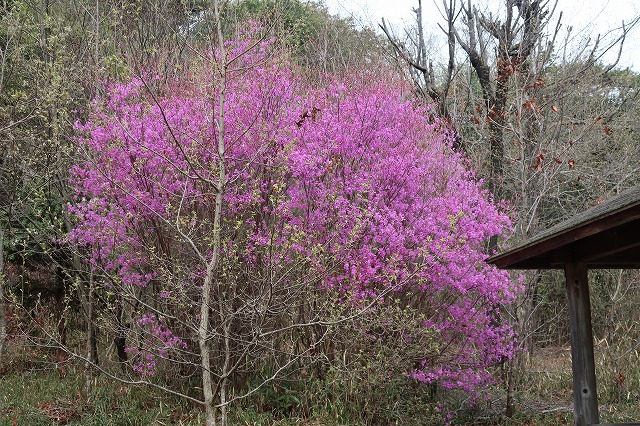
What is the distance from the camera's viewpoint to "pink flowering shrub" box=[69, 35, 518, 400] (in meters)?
7.97

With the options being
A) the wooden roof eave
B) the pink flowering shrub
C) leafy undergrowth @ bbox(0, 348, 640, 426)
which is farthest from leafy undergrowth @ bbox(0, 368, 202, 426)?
the wooden roof eave

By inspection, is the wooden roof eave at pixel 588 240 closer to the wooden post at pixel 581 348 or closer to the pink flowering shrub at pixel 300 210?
Answer: the wooden post at pixel 581 348

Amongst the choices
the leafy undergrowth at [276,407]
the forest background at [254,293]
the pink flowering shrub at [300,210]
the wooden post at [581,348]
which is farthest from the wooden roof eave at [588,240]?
the leafy undergrowth at [276,407]

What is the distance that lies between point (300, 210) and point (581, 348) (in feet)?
12.1

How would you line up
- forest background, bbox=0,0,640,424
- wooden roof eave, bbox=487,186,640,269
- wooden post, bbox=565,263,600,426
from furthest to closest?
forest background, bbox=0,0,640,424, wooden post, bbox=565,263,600,426, wooden roof eave, bbox=487,186,640,269

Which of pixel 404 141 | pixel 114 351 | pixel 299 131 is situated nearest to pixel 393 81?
pixel 404 141

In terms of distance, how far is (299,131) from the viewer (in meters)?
8.45

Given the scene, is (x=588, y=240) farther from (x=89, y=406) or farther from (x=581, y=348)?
(x=89, y=406)

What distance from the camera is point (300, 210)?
840 cm

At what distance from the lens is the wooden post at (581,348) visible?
229 inches

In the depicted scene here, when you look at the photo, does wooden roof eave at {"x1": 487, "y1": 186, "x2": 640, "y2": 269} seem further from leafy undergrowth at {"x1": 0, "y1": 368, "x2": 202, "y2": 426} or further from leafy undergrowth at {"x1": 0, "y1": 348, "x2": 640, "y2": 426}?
leafy undergrowth at {"x1": 0, "y1": 368, "x2": 202, "y2": 426}

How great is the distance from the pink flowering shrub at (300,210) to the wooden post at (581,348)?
210 cm

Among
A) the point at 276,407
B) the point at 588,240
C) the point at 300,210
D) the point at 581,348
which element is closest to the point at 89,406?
the point at 276,407

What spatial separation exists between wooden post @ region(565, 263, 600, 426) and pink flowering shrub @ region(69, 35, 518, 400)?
2101 millimetres
